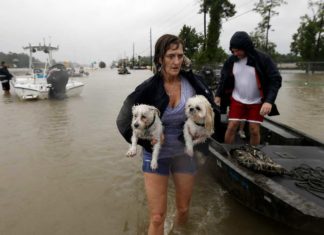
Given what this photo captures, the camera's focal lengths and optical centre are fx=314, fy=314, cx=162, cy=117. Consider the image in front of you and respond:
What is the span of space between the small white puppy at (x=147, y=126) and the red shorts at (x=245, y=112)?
2.39 m

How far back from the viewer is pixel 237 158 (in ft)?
13.6

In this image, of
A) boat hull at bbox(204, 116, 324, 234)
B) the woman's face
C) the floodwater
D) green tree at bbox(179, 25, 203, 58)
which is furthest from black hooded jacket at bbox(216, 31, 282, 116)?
green tree at bbox(179, 25, 203, 58)

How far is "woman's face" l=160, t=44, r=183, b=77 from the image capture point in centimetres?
269

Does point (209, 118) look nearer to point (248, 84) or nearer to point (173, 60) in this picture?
point (173, 60)

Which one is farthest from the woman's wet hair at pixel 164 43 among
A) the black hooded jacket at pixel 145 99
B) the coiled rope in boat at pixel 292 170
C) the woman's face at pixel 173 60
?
the coiled rope in boat at pixel 292 170

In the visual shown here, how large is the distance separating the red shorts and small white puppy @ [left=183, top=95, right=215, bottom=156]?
200 cm

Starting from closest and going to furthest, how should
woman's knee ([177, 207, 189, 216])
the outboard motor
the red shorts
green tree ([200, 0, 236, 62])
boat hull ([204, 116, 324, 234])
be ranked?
boat hull ([204, 116, 324, 234]) → woman's knee ([177, 207, 189, 216]) → the red shorts → the outboard motor → green tree ([200, 0, 236, 62])

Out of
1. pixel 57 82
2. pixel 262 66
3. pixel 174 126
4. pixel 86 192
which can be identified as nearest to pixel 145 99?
pixel 174 126

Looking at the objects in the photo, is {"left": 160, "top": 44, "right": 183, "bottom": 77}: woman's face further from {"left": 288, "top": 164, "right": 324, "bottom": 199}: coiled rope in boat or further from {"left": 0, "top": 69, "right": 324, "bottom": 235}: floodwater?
{"left": 288, "top": 164, "right": 324, "bottom": 199}: coiled rope in boat

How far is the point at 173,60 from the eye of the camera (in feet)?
8.89

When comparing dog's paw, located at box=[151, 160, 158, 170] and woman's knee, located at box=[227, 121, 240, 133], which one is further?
woman's knee, located at box=[227, 121, 240, 133]

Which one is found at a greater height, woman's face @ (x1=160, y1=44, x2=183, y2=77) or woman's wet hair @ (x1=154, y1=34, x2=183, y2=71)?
woman's wet hair @ (x1=154, y1=34, x2=183, y2=71)

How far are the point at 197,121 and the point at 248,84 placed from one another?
212 centimetres

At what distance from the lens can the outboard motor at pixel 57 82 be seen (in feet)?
56.0
